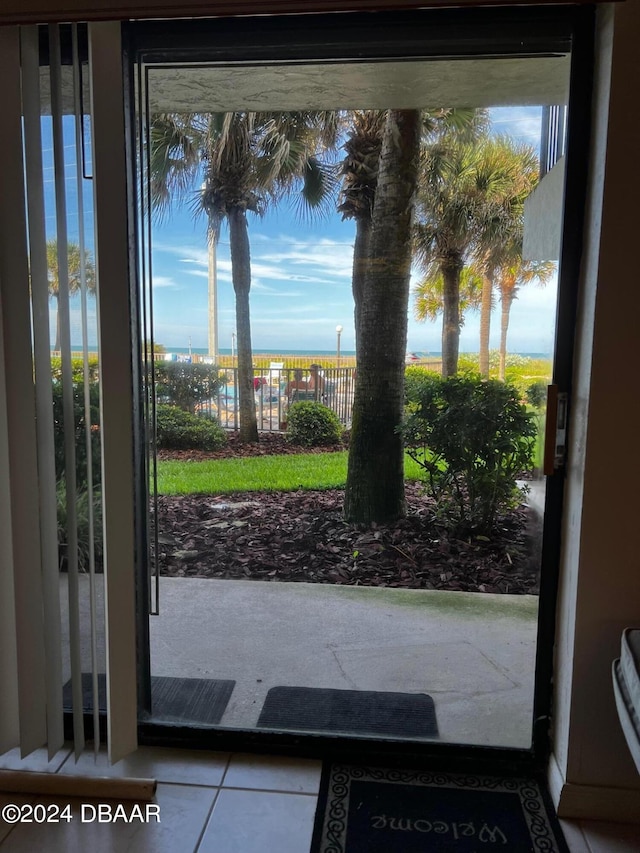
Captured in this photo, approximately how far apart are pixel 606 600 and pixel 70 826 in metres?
1.42

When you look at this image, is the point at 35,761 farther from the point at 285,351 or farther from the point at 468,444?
the point at 468,444

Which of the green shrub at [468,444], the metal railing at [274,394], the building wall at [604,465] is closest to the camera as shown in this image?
the building wall at [604,465]

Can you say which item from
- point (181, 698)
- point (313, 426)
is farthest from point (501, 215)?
point (181, 698)

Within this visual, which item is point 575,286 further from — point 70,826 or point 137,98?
point 70,826

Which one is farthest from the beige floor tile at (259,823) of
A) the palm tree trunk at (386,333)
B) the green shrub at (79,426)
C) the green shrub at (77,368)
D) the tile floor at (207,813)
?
the palm tree trunk at (386,333)

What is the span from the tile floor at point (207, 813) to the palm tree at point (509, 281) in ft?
4.33

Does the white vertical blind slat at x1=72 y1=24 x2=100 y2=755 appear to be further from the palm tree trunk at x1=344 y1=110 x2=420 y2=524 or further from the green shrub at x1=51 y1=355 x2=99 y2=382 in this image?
the palm tree trunk at x1=344 y1=110 x2=420 y2=524

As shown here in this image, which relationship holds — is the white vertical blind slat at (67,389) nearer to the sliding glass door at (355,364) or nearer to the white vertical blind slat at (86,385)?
the white vertical blind slat at (86,385)

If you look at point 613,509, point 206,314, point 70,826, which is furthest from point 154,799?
point 206,314

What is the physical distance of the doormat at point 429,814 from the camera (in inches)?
51.1

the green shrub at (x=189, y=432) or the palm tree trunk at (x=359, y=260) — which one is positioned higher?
the palm tree trunk at (x=359, y=260)

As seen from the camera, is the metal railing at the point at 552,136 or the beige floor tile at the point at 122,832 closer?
the beige floor tile at the point at 122,832

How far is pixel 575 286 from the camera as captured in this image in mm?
1371

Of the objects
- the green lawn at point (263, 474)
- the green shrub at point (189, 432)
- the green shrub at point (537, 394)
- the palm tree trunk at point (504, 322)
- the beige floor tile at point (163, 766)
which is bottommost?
the beige floor tile at point (163, 766)
